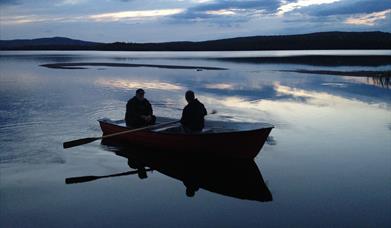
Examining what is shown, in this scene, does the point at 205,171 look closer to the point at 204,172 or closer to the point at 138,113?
the point at 204,172

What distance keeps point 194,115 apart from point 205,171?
1.64 meters

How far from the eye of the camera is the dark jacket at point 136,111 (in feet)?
43.4

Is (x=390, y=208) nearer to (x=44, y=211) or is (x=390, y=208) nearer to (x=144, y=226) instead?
(x=144, y=226)

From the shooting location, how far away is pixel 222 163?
11812 mm

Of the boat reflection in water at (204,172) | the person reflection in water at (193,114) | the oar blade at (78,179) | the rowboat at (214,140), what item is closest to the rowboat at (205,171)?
the boat reflection in water at (204,172)

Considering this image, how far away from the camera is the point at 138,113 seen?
13.3m

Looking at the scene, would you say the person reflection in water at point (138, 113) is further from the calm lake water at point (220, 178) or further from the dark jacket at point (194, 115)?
the dark jacket at point (194, 115)

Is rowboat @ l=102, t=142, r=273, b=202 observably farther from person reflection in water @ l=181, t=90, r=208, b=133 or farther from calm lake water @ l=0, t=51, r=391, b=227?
person reflection in water @ l=181, t=90, r=208, b=133

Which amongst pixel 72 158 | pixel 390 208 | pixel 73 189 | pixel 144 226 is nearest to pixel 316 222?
pixel 390 208

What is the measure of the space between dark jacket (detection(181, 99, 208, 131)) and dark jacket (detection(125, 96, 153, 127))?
65.1 inches

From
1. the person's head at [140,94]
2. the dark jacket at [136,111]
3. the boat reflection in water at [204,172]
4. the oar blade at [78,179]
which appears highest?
the person's head at [140,94]

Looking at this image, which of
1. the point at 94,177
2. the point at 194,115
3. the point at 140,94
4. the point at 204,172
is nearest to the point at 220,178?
the point at 204,172

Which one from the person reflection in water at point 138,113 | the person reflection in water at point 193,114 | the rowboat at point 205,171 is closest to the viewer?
the rowboat at point 205,171

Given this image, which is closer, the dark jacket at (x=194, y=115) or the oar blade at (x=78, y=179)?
the oar blade at (x=78, y=179)
